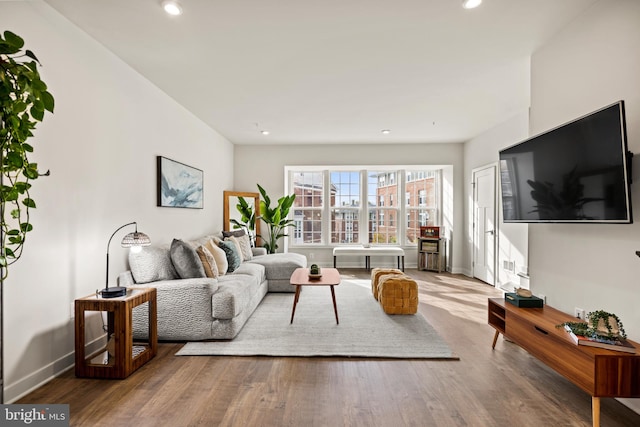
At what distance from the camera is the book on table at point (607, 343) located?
164 centimetres

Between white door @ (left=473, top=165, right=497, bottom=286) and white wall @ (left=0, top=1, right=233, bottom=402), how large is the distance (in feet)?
16.4

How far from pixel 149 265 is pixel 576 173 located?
3.54 metres

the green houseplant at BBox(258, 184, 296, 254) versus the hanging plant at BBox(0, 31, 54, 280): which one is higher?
the hanging plant at BBox(0, 31, 54, 280)

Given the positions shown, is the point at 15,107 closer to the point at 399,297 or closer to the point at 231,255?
the point at 231,255

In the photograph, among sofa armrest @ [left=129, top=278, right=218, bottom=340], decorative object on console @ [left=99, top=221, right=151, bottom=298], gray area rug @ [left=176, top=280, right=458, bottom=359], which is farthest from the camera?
sofa armrest @ [left=129, top=278, right=218, bottom=340]

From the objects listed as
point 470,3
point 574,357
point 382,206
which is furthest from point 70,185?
point 382,206

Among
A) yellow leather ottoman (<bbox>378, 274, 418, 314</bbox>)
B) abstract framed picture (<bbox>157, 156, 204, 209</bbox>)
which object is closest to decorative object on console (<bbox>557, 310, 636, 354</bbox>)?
yellow leather ottoman (<bbox>378, 274, 418, 314</bbox>)

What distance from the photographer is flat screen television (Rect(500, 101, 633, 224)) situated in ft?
5.76

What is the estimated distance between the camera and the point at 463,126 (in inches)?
199

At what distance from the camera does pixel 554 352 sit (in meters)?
1.93

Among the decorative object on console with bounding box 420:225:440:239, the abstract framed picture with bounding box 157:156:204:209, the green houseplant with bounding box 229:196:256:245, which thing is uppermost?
the abstract framed picture with bounding box 157:156:204:209

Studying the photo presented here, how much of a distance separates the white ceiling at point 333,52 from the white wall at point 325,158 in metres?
1.74

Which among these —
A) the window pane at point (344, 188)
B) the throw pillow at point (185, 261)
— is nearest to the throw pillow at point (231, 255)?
the throw pillow at point (185, 261)

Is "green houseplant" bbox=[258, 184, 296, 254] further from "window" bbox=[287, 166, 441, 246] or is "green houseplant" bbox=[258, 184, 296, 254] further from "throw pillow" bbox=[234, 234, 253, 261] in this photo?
"throw pillow" bbox=[234, 234, 253, 261]
